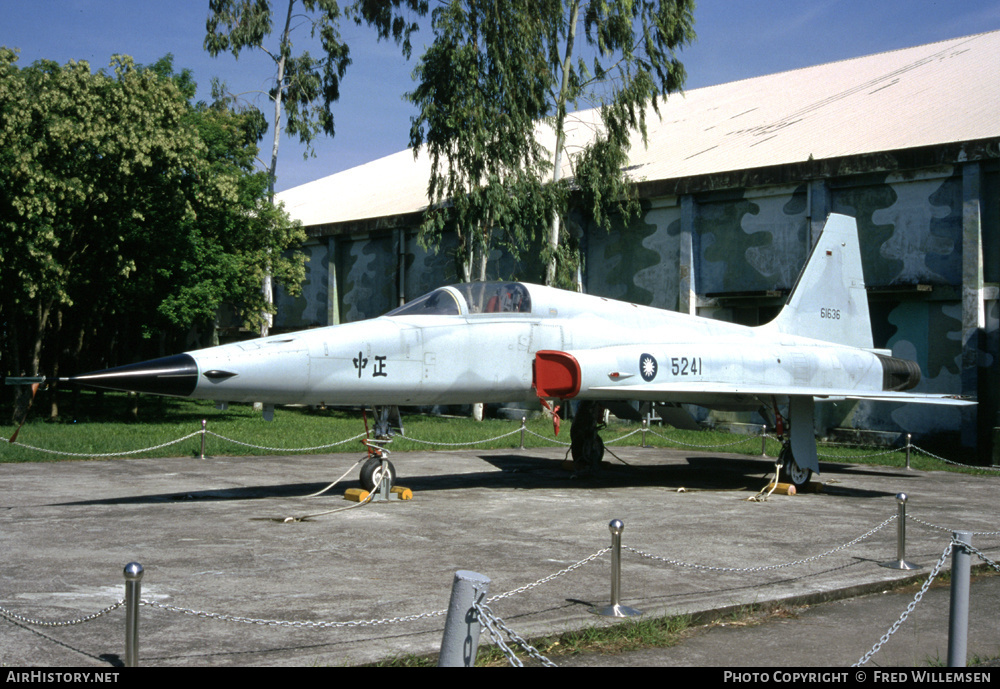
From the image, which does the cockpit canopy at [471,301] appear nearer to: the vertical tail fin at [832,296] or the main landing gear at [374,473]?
the main landing gear at [374,473]

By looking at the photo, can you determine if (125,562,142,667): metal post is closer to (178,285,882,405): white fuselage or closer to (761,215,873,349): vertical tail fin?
(178,285,882,405): white fuselage

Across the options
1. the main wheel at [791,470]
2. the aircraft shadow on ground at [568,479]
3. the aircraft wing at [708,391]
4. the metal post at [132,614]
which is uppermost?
the aircraft wing at [708,391]

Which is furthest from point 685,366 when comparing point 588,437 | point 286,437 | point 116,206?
point 116,206

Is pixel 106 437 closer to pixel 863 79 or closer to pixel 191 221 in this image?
pixel 191 221

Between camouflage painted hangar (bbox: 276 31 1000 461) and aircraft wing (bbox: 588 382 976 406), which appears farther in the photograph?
camouflage painted hangar (bbox: 276 31 1000 461)

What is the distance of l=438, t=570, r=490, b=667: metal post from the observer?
148 inches

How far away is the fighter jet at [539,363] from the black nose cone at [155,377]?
1 centimetres

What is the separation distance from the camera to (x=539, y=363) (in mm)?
11883

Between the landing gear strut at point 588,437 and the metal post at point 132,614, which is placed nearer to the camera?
the metal post at point 132,614

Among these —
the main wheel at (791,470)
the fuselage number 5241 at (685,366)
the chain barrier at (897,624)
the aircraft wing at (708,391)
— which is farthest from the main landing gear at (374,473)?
the chain barrier at (897,624)

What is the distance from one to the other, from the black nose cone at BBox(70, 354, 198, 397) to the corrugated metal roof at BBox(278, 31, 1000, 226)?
19.2 m

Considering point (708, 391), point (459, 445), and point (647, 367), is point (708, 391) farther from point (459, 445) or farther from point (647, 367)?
point (459, 445)

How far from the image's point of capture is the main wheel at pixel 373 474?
1106 centimetres

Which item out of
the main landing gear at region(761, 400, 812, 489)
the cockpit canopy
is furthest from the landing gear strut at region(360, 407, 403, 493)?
the main landing gear at region(761, 400, 812, 489)
